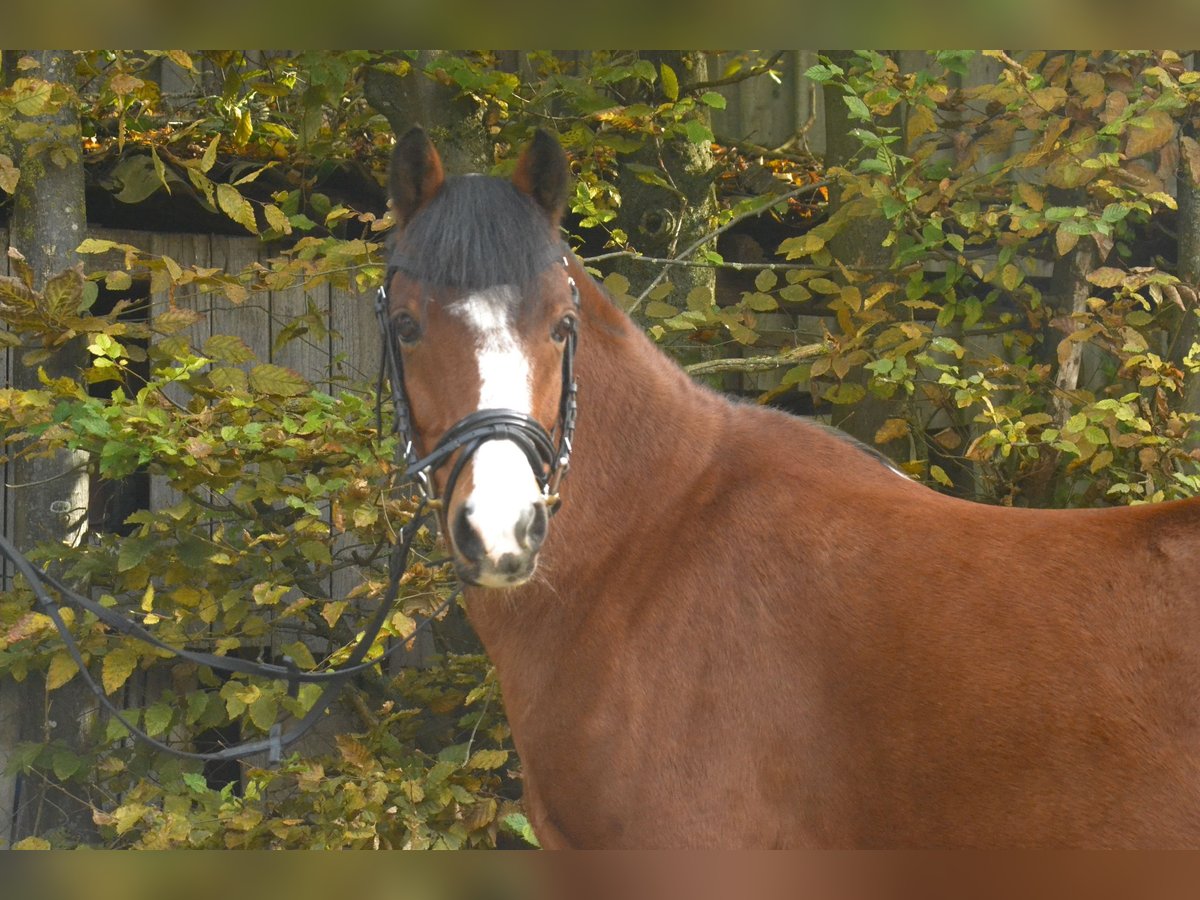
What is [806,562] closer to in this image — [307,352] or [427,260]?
[427,260]

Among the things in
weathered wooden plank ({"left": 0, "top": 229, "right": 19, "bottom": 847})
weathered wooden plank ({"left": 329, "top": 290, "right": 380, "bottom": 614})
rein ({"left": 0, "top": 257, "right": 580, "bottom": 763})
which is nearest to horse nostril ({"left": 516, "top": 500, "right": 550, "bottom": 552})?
rein ({"left": 0, "top": 257, "right": 580, "bottom": 763})

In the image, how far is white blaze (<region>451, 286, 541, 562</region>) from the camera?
83.5 inches

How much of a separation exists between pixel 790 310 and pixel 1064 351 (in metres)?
1.76

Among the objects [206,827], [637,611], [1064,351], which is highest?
[1064,351]

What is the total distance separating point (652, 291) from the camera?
4.61 meters

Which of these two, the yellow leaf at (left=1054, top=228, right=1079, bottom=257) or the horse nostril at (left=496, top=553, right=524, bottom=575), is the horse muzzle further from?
the yellow leaf at (left=1054, top=228, right=1079, bottom=257)

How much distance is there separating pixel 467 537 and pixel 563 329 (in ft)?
2.12

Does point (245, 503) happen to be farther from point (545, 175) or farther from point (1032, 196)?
point (1032, 196)

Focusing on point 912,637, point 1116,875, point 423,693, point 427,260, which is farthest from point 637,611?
point 423,693

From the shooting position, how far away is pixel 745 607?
255cm

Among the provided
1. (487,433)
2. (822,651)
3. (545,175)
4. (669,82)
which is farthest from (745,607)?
(669,82)

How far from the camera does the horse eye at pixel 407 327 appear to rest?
8.30 feet

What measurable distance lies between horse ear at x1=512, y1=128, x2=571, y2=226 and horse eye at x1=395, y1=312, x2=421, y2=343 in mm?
443

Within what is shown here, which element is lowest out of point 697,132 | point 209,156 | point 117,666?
point 117,666
